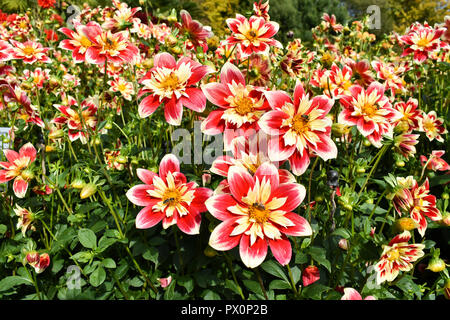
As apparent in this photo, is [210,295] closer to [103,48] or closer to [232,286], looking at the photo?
[232,286]

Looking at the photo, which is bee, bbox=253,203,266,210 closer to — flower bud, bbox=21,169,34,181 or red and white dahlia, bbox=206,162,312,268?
red and white dahlia, bbox=206,162,312,268

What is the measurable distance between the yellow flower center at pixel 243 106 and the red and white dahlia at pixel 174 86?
0.34 ft

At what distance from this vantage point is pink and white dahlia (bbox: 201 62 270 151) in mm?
936

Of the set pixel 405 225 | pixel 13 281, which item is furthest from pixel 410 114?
pixel 13 281

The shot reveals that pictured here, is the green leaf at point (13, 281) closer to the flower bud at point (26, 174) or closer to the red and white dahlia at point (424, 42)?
the flower bud at point (26, 174)

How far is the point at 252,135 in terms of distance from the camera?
0.95 meters

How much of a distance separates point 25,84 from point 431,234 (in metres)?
2.12

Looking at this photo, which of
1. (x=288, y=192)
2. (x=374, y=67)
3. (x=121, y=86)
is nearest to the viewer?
(x=288, y=192)

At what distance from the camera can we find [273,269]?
3.51 feet

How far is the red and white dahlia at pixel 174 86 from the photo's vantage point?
998mm

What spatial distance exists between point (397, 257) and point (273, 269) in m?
0.37
